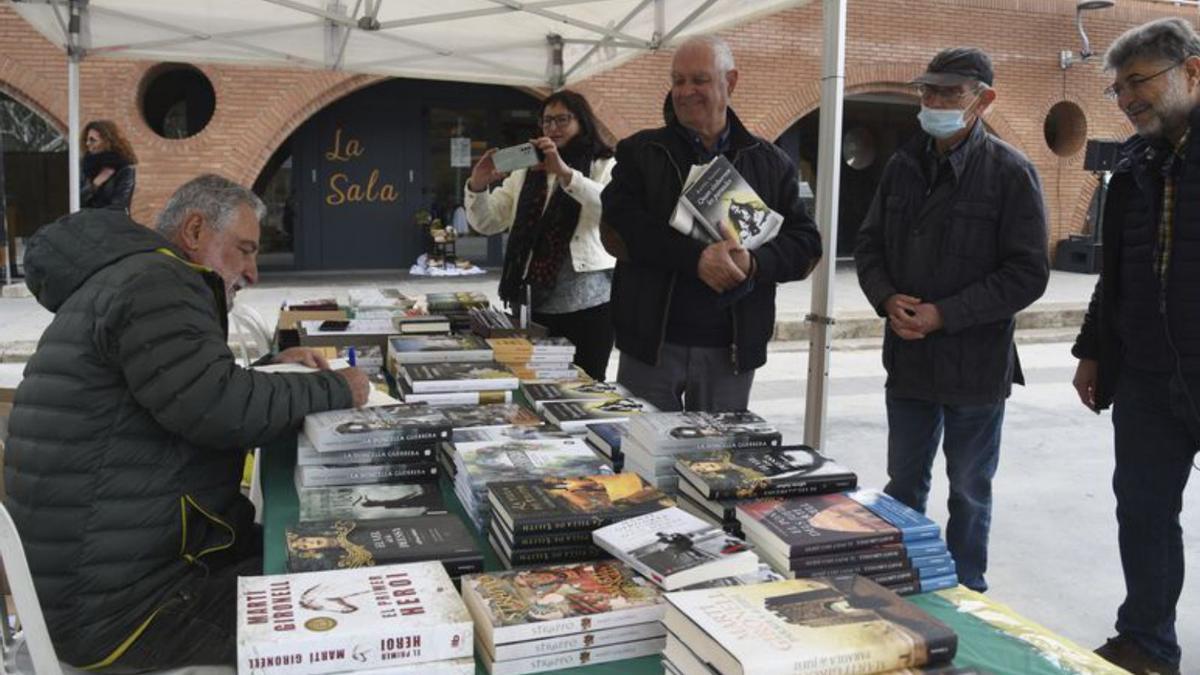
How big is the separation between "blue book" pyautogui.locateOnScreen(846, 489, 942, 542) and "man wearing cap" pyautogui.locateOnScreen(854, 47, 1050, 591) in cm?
147

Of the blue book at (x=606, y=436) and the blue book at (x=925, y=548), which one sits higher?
the blue book at (x=606, y=436)

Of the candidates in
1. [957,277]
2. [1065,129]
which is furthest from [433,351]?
[1065,129]

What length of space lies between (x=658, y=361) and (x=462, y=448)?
1.21 m

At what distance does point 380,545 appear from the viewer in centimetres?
170

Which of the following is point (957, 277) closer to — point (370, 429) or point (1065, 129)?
point (370, 429)

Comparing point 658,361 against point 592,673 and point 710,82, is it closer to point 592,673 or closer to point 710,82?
point 710,82

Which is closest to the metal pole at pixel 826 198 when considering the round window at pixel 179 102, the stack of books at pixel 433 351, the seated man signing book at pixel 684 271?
the seated man signing book at pixel 684 271

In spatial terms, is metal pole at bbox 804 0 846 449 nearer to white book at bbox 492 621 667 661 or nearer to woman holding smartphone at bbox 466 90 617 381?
woman holding smartphone at bbox 466 90 617 381

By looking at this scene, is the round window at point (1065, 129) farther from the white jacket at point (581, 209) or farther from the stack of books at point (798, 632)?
the stack of books at point (798, 632)

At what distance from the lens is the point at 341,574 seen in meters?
1.51

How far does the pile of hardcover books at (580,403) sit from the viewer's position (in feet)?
8.65

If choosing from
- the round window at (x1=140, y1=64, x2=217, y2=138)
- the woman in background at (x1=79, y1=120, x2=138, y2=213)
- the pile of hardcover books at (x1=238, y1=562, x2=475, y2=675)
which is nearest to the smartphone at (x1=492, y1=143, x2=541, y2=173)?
the pile of hardcover books at (x1=238, y1=562, x2=475, y2=675)

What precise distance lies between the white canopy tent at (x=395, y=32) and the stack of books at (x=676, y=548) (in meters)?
3.56

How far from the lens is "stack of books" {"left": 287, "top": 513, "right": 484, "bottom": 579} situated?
64.3 inches
